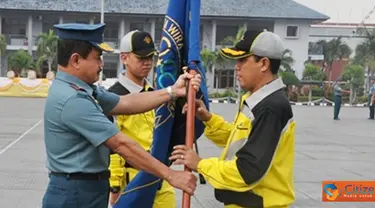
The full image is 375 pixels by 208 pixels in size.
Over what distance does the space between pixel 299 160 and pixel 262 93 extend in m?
7.89

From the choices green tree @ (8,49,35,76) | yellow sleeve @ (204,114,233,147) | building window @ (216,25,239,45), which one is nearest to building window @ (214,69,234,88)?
building window @ (216,25,239,45)

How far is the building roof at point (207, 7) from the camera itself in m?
41.7

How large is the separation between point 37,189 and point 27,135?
598 cm

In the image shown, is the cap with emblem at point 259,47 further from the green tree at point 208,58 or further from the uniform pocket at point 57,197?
the green tree at point 208,58

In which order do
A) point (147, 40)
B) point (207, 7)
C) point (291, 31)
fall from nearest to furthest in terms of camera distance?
point (147, 40) → point (207, 7) → point (291, 31)

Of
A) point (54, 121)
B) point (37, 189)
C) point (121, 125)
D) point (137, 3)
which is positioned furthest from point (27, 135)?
point (137, 3)

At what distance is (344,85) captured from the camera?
41.6m

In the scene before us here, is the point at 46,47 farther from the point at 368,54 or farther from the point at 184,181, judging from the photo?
the point at 184,181

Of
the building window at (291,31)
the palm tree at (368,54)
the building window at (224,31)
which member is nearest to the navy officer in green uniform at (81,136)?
the palm tree at (368,54)

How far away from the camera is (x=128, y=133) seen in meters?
3.54

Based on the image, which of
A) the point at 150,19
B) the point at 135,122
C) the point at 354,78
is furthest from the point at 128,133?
the point at 150,19

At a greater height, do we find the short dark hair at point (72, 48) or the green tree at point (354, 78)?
the short dark hair at point (72, 48)

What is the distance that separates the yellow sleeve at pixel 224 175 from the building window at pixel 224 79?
4002 centimetres

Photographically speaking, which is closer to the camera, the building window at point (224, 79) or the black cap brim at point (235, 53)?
the black cap brim at point (235, 53)
